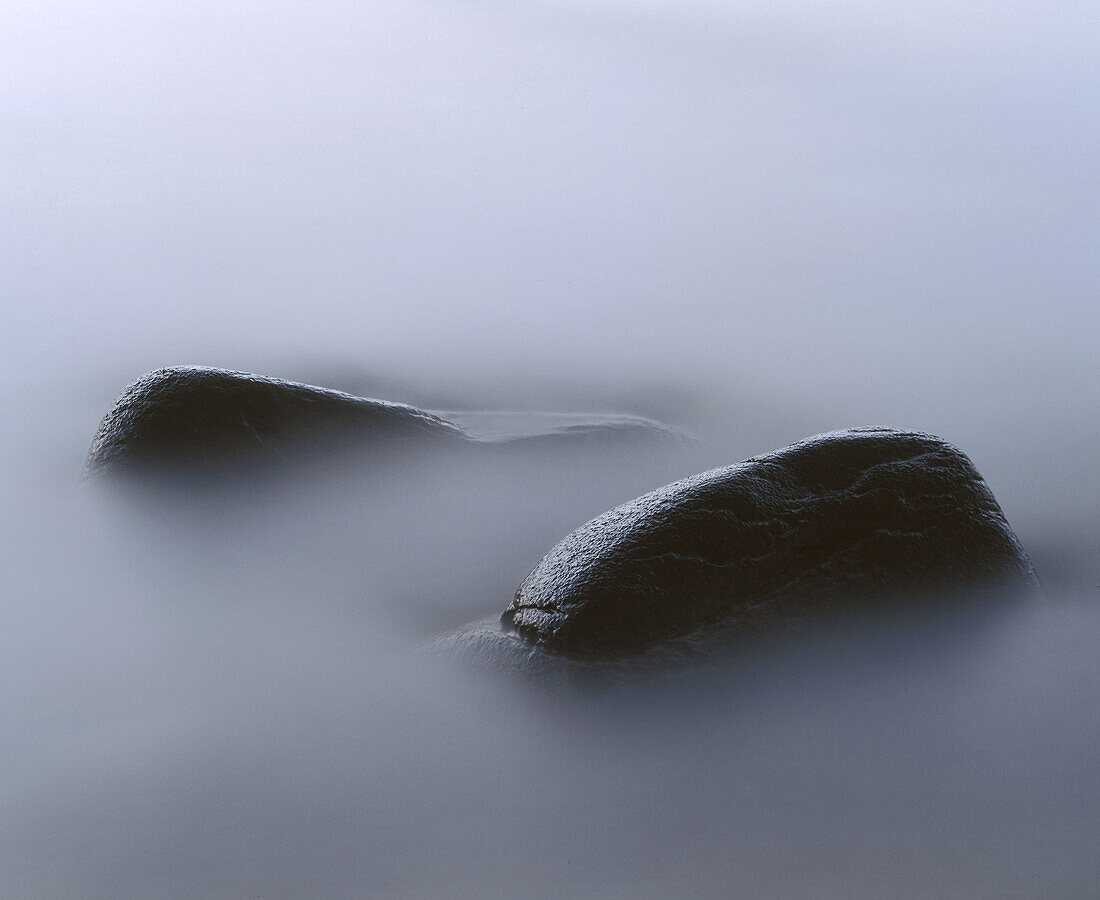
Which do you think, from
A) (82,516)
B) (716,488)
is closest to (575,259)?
(82,516)

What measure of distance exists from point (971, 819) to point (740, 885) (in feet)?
2.18

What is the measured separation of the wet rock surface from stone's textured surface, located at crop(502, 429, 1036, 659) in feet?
4.18

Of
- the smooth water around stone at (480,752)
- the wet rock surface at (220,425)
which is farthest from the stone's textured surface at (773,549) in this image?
the wet rock surface at (220,425)

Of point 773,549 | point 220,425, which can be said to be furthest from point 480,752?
point 220,425

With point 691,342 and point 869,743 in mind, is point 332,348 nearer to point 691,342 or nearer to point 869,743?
point 691,342

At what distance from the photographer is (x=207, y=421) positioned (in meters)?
3.90

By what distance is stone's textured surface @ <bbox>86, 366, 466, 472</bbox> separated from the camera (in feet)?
12.7

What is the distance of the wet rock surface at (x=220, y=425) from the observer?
388 centimetres

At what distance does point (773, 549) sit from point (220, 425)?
6.48ft

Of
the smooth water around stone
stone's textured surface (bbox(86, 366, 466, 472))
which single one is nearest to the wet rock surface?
stone's textured surface (bbox(86, 366, 466, 472))

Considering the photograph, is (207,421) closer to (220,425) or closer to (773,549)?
(220,425)

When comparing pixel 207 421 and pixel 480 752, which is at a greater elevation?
pixel 207 421

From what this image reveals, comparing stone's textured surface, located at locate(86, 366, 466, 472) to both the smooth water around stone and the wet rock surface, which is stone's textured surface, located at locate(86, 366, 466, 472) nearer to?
the wet rock surface

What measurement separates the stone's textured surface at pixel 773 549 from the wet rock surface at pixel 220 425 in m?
1.27
